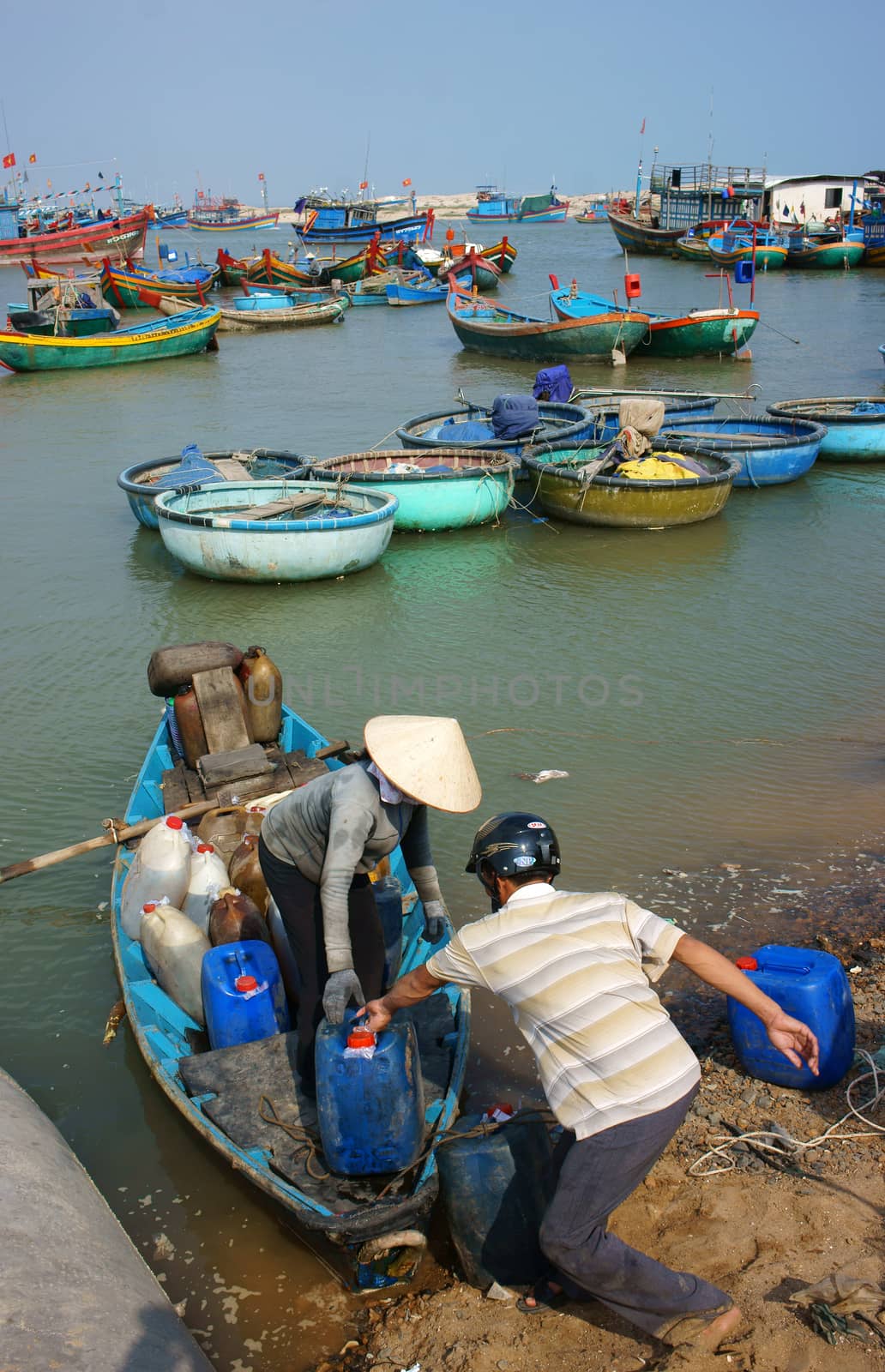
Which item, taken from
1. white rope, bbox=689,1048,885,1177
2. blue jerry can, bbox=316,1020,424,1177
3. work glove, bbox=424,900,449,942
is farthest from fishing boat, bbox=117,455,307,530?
white rope, bbox=689,1048,885,1177

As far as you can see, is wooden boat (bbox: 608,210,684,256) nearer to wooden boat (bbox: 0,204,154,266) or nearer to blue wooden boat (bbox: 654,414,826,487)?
wooden boat (bbox: 0,204,154,266)

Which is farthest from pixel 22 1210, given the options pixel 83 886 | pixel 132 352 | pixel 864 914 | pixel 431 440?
pixel 132 352

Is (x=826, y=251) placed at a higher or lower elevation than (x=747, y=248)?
lower

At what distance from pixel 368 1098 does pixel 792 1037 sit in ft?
4.48

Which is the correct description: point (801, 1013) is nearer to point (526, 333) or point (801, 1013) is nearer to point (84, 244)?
point (526, 333)

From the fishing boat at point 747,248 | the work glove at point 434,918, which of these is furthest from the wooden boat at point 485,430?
the fishing boat at point 747,248

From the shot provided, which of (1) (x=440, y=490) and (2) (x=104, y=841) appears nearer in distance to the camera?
(2) (x=104, y=841)

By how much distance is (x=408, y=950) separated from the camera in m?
4.91

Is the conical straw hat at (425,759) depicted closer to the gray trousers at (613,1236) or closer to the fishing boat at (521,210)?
the gray trousers at (613,1236)

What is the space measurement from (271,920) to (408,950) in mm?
621

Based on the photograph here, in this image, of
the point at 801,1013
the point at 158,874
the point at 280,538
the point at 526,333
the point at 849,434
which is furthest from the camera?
the point at 526,333

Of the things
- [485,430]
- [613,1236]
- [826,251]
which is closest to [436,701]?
[613,1236]

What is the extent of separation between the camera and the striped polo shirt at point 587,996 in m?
2.67

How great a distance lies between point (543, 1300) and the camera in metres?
3.25
